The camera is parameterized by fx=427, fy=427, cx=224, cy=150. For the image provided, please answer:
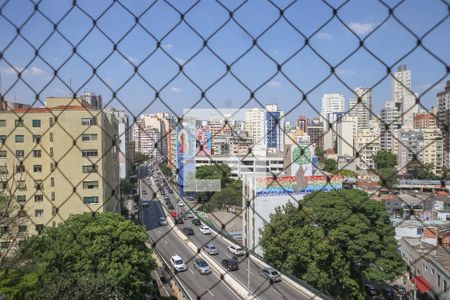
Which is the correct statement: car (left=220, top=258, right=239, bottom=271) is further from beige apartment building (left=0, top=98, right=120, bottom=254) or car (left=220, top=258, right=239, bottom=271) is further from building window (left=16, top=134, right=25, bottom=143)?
building window (left=16, top=134, right=25, bottom=143)

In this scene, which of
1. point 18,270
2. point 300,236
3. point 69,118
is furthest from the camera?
point 69,118

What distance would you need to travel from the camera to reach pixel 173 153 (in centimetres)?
1598

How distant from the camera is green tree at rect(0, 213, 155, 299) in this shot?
3.77 metres

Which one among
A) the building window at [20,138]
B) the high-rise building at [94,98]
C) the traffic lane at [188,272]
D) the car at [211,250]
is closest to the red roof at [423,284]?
the traffic lane at [188,272]

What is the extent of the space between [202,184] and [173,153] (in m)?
2.68

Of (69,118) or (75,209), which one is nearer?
(69,118)

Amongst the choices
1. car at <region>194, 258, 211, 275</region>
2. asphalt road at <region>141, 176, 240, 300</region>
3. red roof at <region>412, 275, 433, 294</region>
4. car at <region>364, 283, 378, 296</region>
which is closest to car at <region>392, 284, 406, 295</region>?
car at <region>364, 283, 378, 296</region>

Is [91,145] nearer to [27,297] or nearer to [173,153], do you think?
[27,297]

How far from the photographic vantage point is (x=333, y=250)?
495cm

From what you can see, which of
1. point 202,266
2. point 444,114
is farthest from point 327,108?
point 202,266

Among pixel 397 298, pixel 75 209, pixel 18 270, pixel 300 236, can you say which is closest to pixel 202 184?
pixel 75 209

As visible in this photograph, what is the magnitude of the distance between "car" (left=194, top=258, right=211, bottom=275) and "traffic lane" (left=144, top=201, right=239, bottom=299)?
66 mm

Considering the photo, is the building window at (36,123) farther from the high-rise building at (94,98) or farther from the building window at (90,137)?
the high-rise building at (94,98)

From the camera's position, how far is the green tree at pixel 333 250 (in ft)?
16.1
